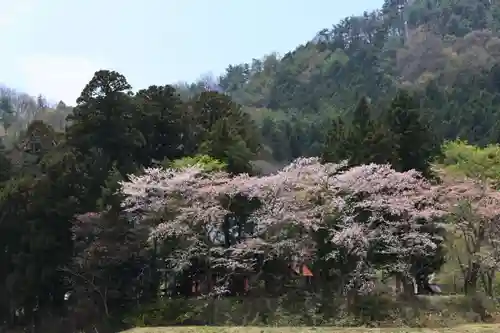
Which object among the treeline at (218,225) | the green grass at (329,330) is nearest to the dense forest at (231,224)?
the treeline at (218,225)

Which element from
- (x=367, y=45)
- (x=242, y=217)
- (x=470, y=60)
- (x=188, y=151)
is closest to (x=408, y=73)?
(x=470, y=60)

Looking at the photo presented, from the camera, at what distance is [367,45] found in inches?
3713

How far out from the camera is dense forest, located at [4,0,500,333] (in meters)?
23.0

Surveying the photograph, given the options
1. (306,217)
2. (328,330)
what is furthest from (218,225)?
(328,330)

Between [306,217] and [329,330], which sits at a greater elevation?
[306,217]

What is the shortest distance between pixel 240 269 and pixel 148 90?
12.8 metres

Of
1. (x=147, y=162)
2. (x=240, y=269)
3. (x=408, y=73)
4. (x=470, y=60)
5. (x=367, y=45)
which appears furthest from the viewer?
(x=367, y=45)

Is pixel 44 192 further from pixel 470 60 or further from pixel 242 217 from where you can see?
pixel 470 60

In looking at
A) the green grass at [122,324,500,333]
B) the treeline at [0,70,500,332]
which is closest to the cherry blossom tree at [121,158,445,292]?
the treeline at [0,70,500,332]

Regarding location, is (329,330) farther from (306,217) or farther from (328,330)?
(306,217)

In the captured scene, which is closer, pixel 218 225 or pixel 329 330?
pixel 329 330

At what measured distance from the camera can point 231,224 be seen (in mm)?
26734

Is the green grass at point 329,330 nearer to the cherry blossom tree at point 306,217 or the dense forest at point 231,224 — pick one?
the dense forest at point 231,224

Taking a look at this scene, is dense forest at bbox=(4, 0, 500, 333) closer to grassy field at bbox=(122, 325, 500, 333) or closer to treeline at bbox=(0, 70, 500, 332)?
treeline at bbox=(0, 70, 500, 332)
